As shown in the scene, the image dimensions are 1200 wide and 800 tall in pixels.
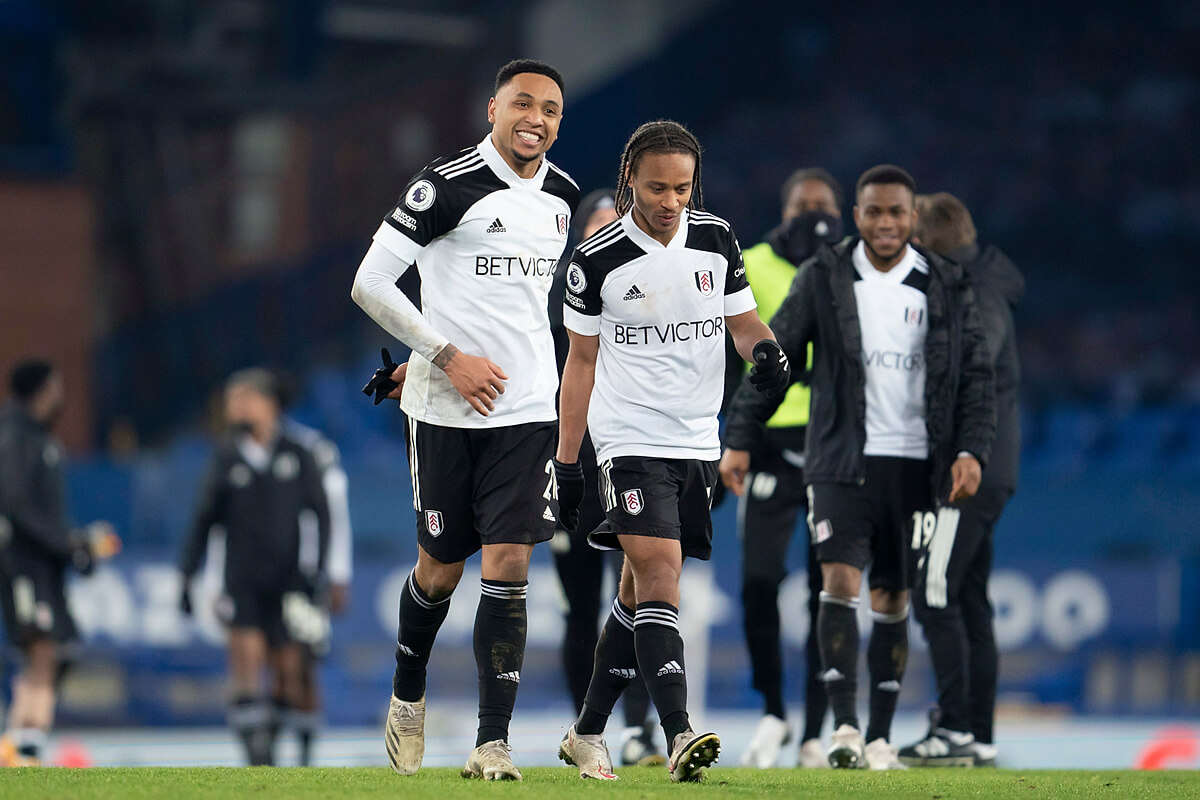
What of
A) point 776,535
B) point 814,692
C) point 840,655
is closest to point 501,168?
point 840,655

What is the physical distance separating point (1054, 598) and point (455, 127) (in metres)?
12.6

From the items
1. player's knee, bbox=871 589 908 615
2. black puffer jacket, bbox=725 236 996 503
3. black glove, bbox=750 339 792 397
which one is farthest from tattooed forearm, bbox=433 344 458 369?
player's knee, bbox=871 589 908 615

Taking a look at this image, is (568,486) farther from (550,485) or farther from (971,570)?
(971,570)

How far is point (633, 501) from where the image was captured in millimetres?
4957

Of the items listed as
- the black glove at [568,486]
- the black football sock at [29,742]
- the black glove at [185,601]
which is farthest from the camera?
the black glove at [185,601]

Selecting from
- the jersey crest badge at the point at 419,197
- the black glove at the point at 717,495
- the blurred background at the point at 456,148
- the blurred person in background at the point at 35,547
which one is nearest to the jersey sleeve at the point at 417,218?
the jersey crest badge at the point at 419,197

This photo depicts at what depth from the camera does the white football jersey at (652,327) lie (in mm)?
5039

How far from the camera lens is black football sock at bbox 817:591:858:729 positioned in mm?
6129

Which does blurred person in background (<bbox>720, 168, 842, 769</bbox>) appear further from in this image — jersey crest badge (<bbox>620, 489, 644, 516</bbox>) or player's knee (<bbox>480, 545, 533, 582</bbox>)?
player's knee (<bbox>480, 545, 533, 582</bbox>)

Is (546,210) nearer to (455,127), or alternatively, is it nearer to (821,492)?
(821,492)

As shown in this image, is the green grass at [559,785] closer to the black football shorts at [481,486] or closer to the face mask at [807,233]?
the black football shorts at [481,486]

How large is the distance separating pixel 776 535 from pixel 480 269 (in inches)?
97.8

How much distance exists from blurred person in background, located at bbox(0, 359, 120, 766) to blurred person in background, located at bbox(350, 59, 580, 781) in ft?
15.8

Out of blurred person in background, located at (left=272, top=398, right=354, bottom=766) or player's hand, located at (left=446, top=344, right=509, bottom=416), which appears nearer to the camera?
player's hand, located at (left=446, top=344, right=509, bottom=416)
